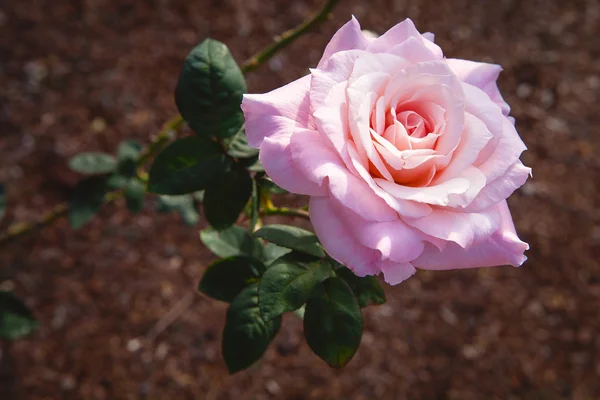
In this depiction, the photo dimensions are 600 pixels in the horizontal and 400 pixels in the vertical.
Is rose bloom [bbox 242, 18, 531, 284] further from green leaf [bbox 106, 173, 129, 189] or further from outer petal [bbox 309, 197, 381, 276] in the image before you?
green leaf [bbox 106, 173, 129, 189]

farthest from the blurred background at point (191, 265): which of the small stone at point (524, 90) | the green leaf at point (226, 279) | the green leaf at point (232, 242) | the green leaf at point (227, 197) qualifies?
the green leaf at point (227, 197)

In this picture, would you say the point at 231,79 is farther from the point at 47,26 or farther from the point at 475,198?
the point at 47,26

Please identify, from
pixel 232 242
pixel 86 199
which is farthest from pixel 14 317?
pixel 232 242

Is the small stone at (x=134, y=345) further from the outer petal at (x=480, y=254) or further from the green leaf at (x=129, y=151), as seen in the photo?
the outer petal at (x=480, y=254)

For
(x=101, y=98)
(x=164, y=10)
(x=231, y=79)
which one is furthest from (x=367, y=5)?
(x=231, y=79)

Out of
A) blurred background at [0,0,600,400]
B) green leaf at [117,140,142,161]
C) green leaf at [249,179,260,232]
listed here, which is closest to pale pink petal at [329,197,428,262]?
green leaf at [249,179,260,232]

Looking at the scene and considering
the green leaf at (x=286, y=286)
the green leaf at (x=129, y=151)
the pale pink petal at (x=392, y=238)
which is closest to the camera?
the pale pink petal at (x=392, y=238)

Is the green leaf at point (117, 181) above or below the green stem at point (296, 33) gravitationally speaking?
below

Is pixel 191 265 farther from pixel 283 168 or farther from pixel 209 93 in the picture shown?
pixel 283 168
